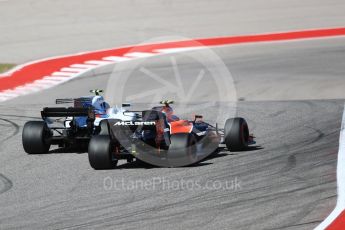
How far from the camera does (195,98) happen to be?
78.1 ft

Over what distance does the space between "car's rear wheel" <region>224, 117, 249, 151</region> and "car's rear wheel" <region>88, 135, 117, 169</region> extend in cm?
245

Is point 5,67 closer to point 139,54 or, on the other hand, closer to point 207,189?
point 139,54

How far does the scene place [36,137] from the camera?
16391 millimetres

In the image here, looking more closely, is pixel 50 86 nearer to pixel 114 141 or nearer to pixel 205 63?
pixel 205 63

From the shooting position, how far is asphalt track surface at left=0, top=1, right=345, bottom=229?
37.4 feet

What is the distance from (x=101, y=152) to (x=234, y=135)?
2.75m

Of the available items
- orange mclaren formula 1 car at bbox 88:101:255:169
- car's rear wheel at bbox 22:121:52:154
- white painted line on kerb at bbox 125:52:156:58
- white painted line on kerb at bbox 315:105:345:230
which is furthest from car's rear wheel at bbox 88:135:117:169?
white painted line on kerb at bbox 125:52:156:58

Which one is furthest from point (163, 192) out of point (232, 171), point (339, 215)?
point (339, 215)

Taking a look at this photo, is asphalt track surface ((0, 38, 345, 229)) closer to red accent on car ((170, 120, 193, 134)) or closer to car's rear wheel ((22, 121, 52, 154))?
car's rear wheel ((22, 121, 52, 154))

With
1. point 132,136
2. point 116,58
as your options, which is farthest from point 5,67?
point 132,136

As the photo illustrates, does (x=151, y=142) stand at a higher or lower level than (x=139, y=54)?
lower

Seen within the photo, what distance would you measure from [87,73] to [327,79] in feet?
27.3

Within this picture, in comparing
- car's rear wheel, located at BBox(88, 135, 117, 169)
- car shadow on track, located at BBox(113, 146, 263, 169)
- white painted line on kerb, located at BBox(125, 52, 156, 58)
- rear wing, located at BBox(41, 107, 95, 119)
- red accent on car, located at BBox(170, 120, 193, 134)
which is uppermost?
white painted line on kerb, located at BBox(125, 52, 156, 58)

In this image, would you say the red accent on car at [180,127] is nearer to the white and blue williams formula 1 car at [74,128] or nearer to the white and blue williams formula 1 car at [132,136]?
the white and blue williams formula 1 car at [132,136]
